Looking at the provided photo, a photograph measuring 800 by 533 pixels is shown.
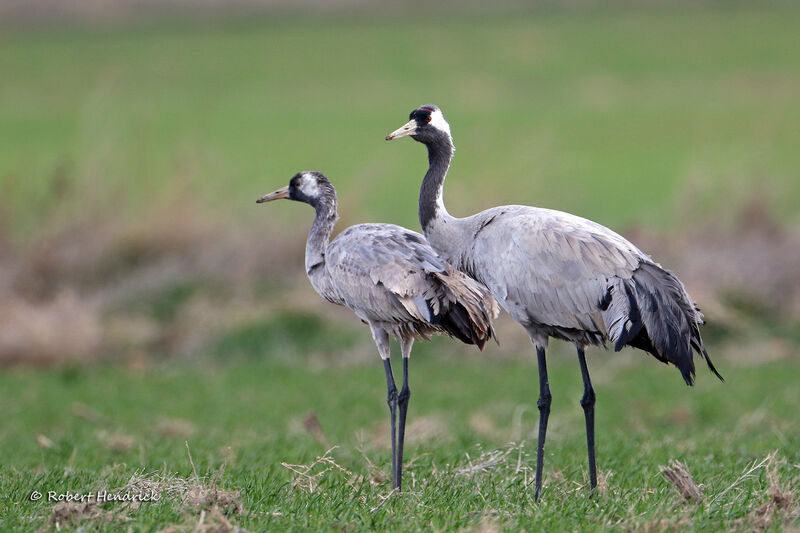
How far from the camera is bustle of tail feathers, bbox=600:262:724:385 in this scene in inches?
241

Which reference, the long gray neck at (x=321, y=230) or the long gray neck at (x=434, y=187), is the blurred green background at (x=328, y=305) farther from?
the long gray neck at (x=434, y=187)

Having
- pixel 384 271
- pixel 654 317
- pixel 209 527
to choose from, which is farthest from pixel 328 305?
pixel 209 527

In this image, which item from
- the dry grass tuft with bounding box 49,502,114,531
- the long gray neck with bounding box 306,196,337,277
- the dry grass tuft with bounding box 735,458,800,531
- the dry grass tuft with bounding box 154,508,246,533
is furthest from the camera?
the long gray neck with bounding box 306,196,337,277

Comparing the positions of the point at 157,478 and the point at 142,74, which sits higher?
the point at 142,74

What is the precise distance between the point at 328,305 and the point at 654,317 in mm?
8860

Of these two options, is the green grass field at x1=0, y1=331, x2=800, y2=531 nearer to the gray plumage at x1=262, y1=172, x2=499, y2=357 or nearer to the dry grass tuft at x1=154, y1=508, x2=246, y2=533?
the dry grass tuft at x1=154, y1=508, x2=246, y2=533

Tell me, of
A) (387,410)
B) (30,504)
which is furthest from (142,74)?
(30,504)

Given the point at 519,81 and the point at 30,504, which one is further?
the point at 519,81

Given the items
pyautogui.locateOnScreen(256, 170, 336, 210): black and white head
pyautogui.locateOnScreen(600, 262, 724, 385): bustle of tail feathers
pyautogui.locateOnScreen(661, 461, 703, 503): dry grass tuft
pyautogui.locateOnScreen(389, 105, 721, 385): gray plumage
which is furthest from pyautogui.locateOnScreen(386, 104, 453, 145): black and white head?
pyautogui.locateOnScreen(661, 461, 703, 503): dry grass tuft

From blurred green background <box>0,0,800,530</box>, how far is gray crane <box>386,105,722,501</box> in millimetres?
848

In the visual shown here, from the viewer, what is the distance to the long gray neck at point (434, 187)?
7.08m

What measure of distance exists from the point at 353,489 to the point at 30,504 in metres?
1.70

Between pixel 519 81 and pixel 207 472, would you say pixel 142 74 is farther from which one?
pixel 207 472

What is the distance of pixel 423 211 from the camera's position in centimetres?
711
